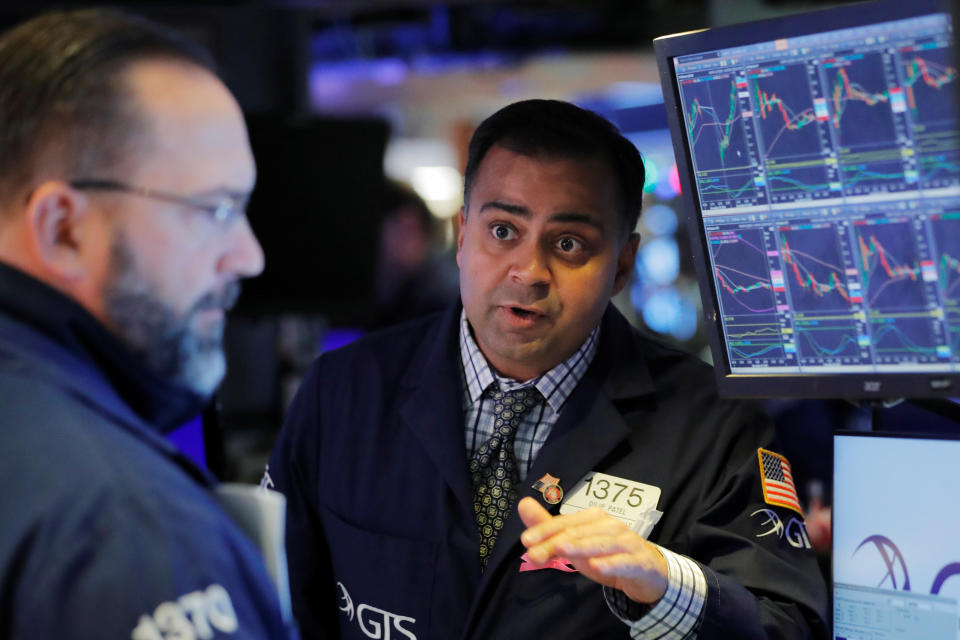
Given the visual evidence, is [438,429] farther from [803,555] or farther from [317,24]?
[317,24]

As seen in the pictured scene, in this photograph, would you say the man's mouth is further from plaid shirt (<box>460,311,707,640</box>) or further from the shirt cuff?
the shirt cuff

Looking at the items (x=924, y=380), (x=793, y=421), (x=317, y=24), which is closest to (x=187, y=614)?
(x=924, y=380)

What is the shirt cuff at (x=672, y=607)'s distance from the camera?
141cm

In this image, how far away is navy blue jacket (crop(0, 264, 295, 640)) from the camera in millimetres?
854

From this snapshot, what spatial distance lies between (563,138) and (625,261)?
0.28m

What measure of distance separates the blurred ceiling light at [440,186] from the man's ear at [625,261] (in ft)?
37.1

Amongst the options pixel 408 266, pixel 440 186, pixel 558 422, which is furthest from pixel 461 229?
pixel 440 186

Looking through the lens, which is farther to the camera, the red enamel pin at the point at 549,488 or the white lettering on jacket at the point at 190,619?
the red enamel pin at the point at 549,488

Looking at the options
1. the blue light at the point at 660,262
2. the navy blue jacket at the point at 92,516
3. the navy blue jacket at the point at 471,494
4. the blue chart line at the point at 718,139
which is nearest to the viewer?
the navy blue jacket at the point at 92,516

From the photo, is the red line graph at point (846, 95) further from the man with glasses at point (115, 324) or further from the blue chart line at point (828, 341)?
the man with glasses at point (115, 324)

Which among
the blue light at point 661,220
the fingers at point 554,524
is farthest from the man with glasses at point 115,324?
the blue light at point 661,220

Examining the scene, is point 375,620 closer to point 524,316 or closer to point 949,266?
point 524,316

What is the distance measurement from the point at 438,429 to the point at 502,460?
12cm

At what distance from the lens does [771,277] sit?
1335 mm
